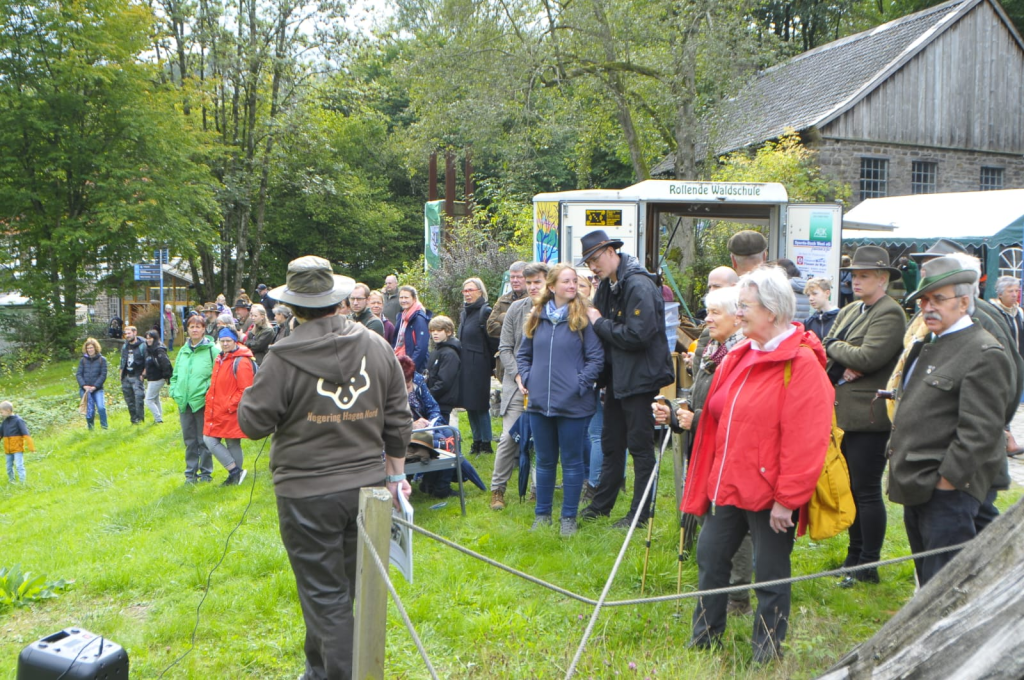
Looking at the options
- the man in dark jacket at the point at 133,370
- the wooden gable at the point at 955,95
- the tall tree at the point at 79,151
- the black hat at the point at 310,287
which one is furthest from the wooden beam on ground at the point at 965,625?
the tall tree at the point at 79,151

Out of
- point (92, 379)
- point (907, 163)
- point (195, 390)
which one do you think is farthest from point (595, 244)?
point (907, 163)

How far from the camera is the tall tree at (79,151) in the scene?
26.4m

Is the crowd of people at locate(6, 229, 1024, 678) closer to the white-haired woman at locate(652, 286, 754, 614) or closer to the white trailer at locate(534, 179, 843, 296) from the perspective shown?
the white-haired woman at locate(652, 286, 754, 614)

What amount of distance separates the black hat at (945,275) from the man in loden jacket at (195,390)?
7043mm

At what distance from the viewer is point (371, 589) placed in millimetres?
3139

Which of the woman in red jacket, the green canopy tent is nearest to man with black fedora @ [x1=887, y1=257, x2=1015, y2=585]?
the woman in red jacket

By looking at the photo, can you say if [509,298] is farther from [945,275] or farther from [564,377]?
[945,275]

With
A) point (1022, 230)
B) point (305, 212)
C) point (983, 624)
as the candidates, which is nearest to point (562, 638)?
point (983, 624)

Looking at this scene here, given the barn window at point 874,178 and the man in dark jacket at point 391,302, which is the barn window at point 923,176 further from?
the man in dark jacket at point 391,302

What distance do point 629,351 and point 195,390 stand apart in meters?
5.05

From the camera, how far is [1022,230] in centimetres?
1431

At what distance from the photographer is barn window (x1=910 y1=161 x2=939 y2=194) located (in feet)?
79.5

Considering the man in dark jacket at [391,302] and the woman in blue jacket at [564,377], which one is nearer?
the woman in blue jacket at [564,377]

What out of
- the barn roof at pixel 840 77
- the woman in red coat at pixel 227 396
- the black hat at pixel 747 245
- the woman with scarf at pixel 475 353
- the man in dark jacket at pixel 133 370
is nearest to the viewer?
the black hat at pixel 747 245
